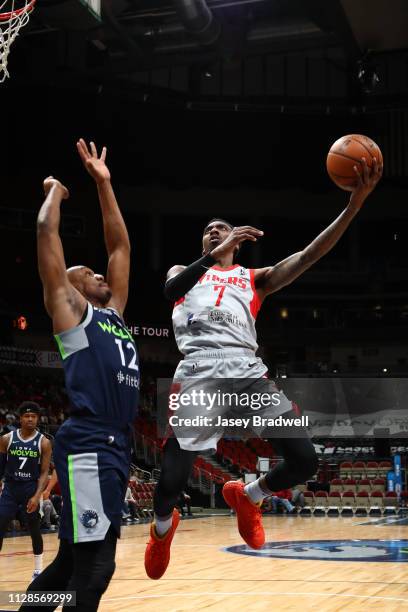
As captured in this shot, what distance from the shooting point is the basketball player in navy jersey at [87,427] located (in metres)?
3.40

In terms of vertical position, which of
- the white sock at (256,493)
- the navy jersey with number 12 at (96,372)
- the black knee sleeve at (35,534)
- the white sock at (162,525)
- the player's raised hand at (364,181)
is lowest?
the black knee sleeve at (35,534)

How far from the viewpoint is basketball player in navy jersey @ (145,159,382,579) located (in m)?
4.84

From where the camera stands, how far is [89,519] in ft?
11.2

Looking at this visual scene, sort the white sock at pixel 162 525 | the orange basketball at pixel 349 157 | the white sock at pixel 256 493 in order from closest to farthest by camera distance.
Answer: the orange basketball at pixel 349 157 < the white sock at pixel 162 525 < the white sock at pixel 256 493

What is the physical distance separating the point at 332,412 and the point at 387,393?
2.43 m

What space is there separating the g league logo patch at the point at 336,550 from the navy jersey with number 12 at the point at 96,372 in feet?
24.6

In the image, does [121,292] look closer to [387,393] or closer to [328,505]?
[328,505]

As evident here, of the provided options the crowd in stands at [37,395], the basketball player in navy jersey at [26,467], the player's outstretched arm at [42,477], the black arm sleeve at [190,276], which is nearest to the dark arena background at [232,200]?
the crowd in stands at [37,395]

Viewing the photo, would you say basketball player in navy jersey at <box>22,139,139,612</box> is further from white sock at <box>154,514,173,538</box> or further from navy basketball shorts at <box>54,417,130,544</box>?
white sock at <box>154,514,173,538</box>

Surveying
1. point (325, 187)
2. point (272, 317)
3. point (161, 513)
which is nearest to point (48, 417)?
point (272, 317)

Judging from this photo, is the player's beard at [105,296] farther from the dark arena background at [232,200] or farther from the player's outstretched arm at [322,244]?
the dark arena background at [232,200]

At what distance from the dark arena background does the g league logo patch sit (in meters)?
0.14

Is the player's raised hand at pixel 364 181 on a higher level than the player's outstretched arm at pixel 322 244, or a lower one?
higher

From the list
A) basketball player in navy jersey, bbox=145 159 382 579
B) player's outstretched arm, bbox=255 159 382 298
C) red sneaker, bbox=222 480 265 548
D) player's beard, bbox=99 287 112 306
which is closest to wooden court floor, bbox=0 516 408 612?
red sneaker, bbox=222 480 265 548
